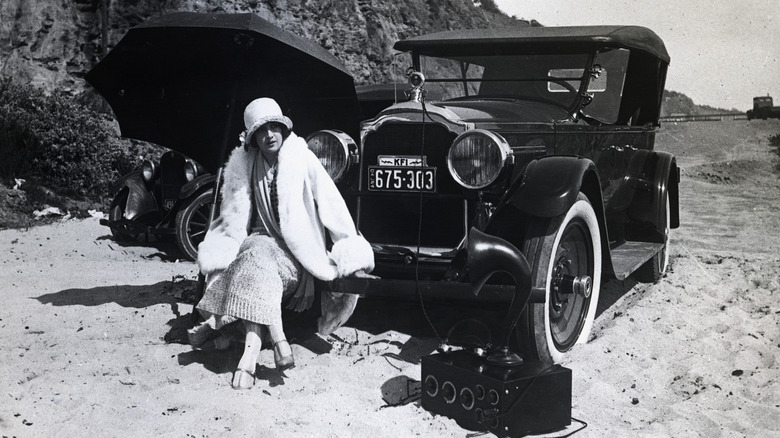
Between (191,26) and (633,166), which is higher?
(191,26)

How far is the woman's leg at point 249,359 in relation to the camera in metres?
3.60

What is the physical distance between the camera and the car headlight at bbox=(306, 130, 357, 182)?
4.65 meters

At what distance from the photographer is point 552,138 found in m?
4.74

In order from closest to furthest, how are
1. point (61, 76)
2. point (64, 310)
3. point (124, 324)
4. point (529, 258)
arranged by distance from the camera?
1. point (529, 258)
2. point (124, 324)
3. point (64, 310)
4. point (61, 76)

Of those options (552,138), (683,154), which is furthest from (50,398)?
(683,154)

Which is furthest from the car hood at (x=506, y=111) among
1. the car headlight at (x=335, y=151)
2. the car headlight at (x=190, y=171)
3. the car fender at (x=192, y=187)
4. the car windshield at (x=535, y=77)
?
the car headlight at (x=190, y=171)

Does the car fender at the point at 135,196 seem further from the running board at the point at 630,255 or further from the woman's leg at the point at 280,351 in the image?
the running board at the point at 630,255

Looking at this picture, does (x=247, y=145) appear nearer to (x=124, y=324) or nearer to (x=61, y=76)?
(x=124, y=324)

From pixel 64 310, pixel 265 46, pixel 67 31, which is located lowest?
pixel 64 310

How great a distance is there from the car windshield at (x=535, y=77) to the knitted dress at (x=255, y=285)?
227cm

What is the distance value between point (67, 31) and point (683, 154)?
17.2 m

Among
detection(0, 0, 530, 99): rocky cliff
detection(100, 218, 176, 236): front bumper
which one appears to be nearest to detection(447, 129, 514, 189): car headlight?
detection(100, 218, 176, 236): front bumper

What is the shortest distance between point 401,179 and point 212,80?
1.37 meters

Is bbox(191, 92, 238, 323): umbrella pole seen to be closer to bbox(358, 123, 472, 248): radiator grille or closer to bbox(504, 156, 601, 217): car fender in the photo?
bbox(358, 123, 472, 248): radiator grille
